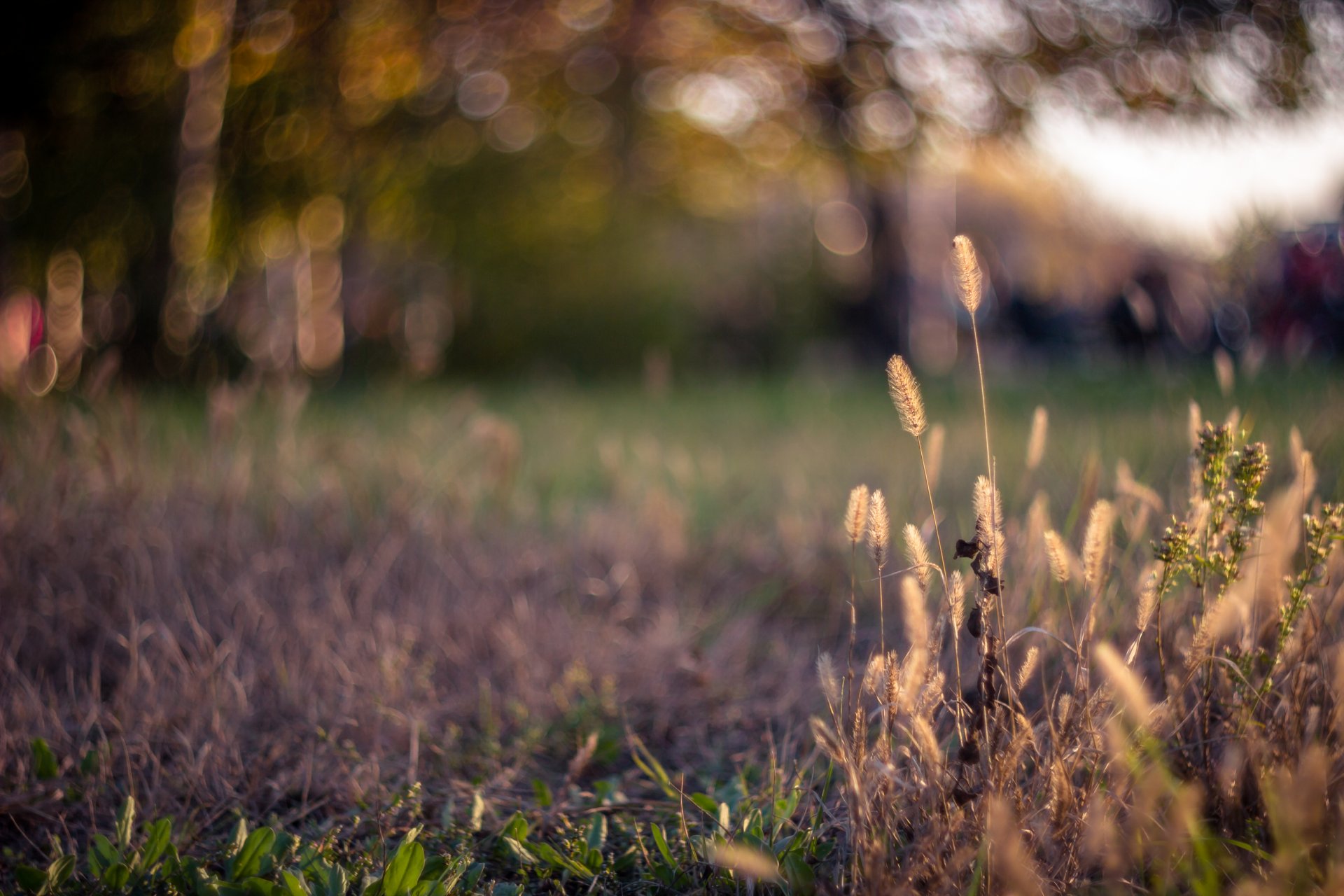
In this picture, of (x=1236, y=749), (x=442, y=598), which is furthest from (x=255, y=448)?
(x=1236, y=749)

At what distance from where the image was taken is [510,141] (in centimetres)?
1027

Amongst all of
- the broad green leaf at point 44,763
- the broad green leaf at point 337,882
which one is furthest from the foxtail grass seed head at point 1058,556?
the broad green leaf at point 44,763

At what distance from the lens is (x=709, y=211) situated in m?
12.8

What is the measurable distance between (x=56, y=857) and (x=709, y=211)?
480 inches

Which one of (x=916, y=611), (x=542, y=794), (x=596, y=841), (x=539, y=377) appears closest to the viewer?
(x=916, y=611)

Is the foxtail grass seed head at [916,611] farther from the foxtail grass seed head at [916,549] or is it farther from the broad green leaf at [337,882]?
the broad green leaf at [337,882]

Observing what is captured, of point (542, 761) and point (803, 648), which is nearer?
point (542, 761)

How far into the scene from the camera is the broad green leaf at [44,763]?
5.54 ft

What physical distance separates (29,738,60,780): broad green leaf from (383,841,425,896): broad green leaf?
840 millimetres

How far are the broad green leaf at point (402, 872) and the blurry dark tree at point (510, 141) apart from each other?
3240mm

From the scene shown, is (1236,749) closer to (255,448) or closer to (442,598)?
(442,598)

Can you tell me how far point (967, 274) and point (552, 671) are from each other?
1.41 meters

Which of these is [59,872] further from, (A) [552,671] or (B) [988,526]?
(B) [988,526]

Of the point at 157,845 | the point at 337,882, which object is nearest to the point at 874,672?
the point at 337,882
